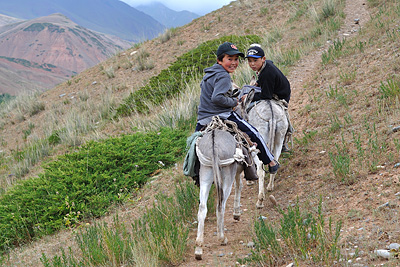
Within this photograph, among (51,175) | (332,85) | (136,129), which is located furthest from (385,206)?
(136,129)

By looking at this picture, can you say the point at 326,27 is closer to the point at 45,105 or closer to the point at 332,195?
the point at 332,195

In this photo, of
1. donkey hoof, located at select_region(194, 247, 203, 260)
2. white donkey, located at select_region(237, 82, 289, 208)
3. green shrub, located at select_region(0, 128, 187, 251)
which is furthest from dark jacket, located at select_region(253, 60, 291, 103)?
green shrub, located at select_region(0, 128, 187, 251)

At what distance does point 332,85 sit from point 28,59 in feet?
225

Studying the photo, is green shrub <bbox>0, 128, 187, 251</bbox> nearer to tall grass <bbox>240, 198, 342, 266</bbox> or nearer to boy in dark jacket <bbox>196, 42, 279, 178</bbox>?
boy in dark jacket <bbox>196, 42, 279, 178</bbox>

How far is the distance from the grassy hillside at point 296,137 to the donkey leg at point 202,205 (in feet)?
0.74

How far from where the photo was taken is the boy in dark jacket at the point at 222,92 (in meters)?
4.69

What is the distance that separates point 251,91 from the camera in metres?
5.82

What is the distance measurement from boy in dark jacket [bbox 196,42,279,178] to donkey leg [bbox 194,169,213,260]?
2.37 feet

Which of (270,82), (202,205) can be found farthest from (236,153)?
(270,82)

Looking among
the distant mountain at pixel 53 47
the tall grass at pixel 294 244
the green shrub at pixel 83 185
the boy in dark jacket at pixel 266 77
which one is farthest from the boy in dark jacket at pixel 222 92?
the distant mountain at pixel 53 47

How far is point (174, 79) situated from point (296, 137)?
7.66 m

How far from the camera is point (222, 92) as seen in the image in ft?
15.3

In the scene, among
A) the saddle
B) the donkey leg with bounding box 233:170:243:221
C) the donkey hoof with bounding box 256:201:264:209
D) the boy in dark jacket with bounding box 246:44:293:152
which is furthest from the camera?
the boy in dark jacket with bounding box 246:44:293:152

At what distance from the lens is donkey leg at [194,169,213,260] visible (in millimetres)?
4297
